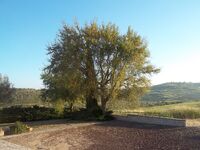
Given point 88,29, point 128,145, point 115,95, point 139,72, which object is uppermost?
point 88,29

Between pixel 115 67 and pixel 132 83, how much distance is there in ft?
6.78

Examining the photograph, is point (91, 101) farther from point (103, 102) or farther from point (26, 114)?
point (26, 114)

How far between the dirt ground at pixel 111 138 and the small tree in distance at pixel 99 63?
19.5 feet

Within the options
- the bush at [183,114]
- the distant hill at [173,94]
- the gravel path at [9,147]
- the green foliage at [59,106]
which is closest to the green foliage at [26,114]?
the green foliage at [59,106]

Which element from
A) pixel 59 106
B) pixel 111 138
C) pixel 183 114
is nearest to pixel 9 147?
pixel 111 138

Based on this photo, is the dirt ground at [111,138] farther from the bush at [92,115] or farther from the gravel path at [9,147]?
the bush at [92,115]

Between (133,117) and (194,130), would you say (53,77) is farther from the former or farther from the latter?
(194,130)

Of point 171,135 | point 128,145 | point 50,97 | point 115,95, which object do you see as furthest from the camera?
point 50,97

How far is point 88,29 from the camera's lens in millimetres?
29266

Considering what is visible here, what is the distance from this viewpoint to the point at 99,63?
94.9 feet

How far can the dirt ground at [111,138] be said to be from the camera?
1605 centimetres

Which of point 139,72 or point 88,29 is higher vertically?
point 88,29

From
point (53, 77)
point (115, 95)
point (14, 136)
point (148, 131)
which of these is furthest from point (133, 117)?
point (14, 136)

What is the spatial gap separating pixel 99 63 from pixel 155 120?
6932 millimetres
